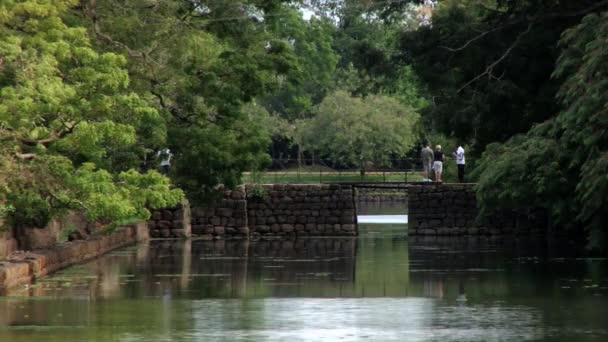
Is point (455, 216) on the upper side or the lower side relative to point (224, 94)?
lower

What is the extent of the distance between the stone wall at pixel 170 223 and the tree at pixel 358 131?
107 feet

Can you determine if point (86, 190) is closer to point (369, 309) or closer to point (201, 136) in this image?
point (369, 309)

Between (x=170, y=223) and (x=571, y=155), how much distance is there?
1974cm

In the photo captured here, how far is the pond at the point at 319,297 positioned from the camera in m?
20.1

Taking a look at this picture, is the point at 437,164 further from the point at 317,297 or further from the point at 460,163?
the point at 317,297

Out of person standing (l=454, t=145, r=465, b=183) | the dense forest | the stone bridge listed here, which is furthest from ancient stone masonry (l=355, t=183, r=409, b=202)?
the dense forest

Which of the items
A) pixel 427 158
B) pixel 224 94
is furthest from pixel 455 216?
pixel 224 94

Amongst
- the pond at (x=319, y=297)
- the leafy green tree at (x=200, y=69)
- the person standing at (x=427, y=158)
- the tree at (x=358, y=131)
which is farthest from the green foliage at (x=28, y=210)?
the tree at (x=358, y=131)

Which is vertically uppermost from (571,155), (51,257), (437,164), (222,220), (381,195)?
(381,195)

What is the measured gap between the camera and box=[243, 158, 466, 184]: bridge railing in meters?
A: 65.4

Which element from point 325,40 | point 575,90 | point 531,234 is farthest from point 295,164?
point 575,90

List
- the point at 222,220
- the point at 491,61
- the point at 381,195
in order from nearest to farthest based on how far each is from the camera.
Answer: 1. the point at 491,61
2. the point at 222,220
3. the point at 381,195

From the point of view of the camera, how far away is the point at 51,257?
31750 mm

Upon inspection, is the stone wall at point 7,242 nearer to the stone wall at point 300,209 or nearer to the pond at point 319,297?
the pond at point 319,297
